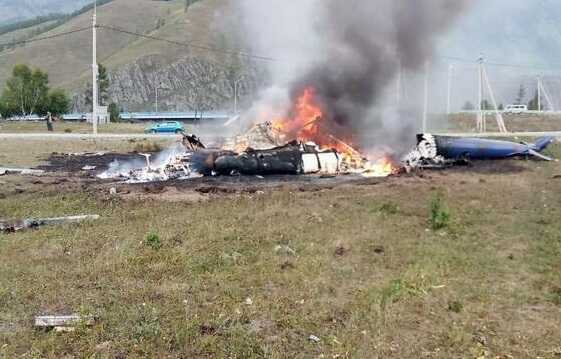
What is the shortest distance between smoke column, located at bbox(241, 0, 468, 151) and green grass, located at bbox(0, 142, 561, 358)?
45.2 feet

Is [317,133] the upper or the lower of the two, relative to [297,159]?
upper

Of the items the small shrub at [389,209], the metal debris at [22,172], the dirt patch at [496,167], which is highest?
the dirt patch at [496,167]

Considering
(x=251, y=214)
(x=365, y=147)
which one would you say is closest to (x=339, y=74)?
(x=365, y=147)

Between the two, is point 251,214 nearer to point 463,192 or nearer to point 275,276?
point 275,276

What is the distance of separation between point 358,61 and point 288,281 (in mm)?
20368

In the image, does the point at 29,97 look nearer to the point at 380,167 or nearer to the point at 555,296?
the point at 380,167

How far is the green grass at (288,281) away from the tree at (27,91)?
72938 mm

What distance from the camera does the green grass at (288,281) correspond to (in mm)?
6832

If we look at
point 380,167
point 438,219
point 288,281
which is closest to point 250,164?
point 380,167

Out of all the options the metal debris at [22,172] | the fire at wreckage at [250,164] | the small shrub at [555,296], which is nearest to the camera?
the small shrub at [555,296]

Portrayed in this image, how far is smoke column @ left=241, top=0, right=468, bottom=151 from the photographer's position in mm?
26531

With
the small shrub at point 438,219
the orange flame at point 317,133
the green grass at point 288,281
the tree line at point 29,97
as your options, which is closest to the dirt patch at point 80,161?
the orange flame at point 317,133

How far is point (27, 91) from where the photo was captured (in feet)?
266

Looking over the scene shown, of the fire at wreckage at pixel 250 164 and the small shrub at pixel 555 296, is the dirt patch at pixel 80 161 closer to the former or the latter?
the fire at wreckage at pixel 250 164
